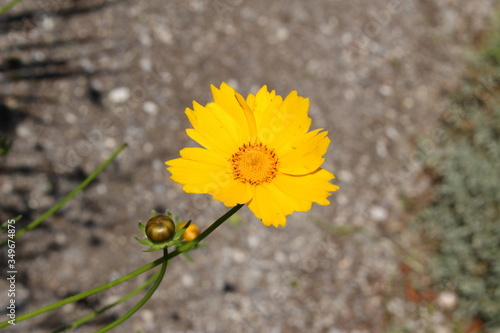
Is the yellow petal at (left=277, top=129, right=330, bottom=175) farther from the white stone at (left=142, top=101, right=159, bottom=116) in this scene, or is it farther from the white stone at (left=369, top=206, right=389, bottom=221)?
the white stone at (left=369, top=206, right=389, bottom=221)

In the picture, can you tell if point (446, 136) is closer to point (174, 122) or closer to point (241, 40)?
point (241, 40)

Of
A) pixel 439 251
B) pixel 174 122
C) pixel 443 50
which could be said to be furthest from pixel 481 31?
pixel 174 122

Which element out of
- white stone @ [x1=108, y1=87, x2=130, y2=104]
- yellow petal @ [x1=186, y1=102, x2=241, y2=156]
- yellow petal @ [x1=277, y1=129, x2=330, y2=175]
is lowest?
yellow petal @ [x1=277, y1=129, x2=330, y2=175]

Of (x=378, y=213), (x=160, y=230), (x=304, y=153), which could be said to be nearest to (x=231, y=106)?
(x=304, y=153)

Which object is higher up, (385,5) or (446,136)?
(385,5)

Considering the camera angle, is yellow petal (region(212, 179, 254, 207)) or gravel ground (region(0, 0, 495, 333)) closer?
yellow petal (region(212, 179, 254, 207))

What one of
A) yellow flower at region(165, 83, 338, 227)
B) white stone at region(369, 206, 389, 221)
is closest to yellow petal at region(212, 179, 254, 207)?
yellow flower at region(165, 83, 338, 227)
